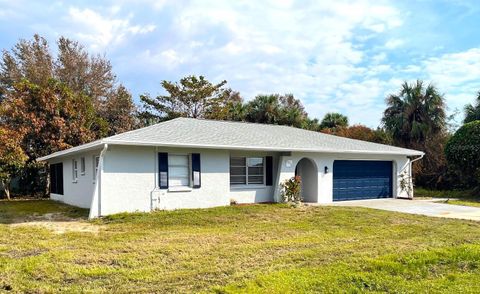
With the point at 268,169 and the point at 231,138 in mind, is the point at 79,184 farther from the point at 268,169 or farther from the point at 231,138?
the point at 268,169

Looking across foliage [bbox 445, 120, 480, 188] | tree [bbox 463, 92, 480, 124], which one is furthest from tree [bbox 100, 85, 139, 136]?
tree [bbox 463, 92, 480, 124]

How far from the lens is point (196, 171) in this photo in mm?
14656

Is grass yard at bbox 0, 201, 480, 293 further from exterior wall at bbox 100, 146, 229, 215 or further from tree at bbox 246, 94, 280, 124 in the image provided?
tree at bbox 246, 94, 280, 124

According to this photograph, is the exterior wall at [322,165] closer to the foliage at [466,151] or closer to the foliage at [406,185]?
the foliage at [406,185]

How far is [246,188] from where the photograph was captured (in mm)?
16578

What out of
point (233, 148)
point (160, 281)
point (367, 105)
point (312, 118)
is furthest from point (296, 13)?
point (312, 118)

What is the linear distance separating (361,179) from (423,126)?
884 cm

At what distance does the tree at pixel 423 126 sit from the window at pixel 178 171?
1664 centimetres

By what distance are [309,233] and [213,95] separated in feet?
81.1

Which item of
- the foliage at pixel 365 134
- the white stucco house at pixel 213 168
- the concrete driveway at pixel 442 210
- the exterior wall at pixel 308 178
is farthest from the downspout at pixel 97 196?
the foliage at pixel 365 134

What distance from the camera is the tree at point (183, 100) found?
3241 cm

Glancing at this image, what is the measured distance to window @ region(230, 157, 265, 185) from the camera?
16562mm

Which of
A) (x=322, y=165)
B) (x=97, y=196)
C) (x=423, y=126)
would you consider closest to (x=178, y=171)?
(x=97, y=196)

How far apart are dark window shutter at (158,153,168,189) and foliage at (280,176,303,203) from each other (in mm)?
5046
